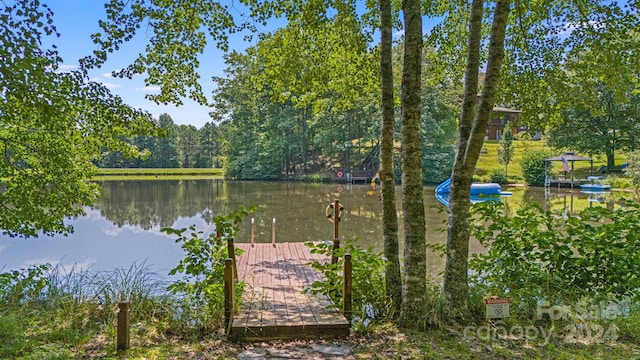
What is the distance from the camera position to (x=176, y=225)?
1352 centimetres

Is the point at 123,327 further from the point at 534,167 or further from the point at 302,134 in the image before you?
the point at 302,134

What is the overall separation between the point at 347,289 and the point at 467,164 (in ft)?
5.14

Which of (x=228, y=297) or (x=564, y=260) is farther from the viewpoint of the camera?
(x=564, y=260)

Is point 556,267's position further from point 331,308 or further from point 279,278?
point 279,278

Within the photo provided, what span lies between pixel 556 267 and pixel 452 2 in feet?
11.5

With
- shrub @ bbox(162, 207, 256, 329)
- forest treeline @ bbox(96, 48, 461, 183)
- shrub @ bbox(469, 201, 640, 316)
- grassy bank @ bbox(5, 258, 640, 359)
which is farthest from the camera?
forest treeline @ bbox(96, 48, 461, 183)

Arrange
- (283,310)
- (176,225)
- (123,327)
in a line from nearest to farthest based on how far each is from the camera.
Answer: (123,327)
(283,310)
(176,225)

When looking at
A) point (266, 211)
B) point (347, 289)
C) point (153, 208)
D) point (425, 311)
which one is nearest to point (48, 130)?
point (347, 289)

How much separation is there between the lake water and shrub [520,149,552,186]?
333cm

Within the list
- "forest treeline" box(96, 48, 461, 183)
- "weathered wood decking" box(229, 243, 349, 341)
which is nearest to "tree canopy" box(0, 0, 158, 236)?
"weathered wood decking" box(229, 243, 349, 341)

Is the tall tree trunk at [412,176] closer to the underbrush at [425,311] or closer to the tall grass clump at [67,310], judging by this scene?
the underbrush at [425,311]

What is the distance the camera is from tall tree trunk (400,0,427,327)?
3.64 metres

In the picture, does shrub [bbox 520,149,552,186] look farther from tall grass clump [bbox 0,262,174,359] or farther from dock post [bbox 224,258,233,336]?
dock post [bbox 224,258,233,336]

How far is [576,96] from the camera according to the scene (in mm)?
4809
